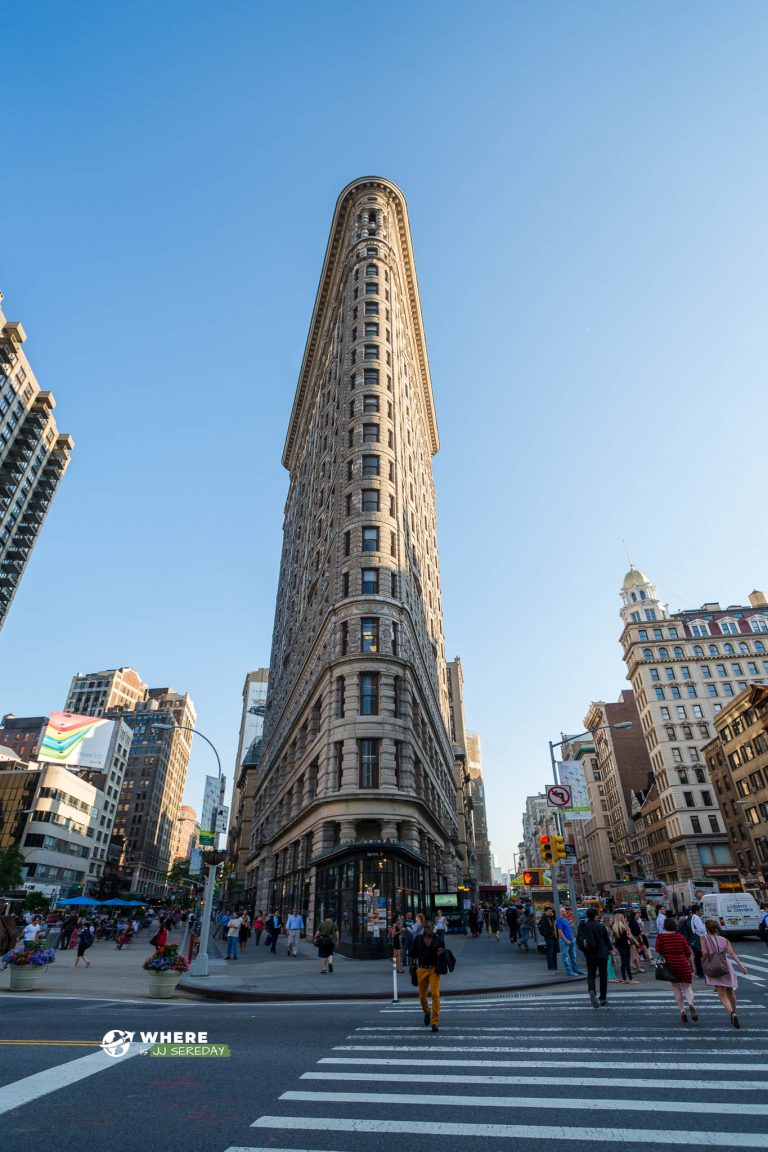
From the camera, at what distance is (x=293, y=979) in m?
19.3

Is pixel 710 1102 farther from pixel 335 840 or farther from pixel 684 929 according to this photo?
pixel 335 840

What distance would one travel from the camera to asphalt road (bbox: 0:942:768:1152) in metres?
5.62

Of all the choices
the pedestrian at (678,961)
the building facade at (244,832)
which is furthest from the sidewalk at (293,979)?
the building facade at (244,832)

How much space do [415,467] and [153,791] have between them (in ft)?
476

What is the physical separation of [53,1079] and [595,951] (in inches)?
412

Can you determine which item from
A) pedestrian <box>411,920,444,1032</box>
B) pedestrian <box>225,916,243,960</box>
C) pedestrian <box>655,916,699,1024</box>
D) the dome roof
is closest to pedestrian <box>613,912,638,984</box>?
pedestrian <box>655,916,699,1024</box>

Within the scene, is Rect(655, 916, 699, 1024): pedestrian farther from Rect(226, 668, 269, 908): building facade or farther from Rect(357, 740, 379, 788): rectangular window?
Rect(226, 668, 269, 908): building facade

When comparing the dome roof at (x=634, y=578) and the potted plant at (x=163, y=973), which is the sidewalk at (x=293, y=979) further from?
the dome roof at (x=634, y=578)

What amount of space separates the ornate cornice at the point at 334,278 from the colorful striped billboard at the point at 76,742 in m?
64.4

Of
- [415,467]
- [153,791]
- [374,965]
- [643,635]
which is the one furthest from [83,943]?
[153,791]

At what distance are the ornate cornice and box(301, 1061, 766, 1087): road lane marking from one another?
246 ft

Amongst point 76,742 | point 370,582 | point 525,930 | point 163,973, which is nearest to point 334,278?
point 370,582

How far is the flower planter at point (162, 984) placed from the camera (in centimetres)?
1556

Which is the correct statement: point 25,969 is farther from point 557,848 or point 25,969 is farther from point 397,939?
point 557,848
